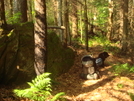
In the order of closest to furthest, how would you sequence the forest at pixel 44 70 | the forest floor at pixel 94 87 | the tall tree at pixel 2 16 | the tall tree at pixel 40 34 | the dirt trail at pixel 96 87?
the forest at pixel 44 70
the tall tree at pixel 40 34
the tall tree at pixel 2 16
the forest floor at pixel 94 87
the dirt trail at pixel 96 87

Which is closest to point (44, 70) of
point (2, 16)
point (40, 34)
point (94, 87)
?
point (40, 34)

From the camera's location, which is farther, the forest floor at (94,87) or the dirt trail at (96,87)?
the dirt trail at (96,87)

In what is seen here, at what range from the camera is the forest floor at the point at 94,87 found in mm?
6178

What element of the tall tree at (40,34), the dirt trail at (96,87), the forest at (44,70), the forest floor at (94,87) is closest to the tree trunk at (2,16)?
the forest at (44,70)

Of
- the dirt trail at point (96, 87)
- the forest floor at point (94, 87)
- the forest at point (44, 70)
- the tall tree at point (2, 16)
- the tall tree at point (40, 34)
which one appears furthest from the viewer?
the dirt trail at point (96, 87)

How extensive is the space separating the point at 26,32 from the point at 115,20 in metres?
15.4

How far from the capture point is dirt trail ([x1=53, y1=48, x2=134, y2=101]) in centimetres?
629

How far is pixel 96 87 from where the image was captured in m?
7.71

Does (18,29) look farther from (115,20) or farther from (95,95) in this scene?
(115,20)

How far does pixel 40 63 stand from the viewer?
19.3 feet

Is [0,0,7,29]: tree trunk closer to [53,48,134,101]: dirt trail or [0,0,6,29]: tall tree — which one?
[0,0,6,29]: tall tree

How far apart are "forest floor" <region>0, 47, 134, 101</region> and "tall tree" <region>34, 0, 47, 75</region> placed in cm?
141

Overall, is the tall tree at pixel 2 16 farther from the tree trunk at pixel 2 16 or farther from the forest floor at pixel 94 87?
the forest floor at pixel 94 87

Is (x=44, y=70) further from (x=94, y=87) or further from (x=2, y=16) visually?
(x=94, y=87)
